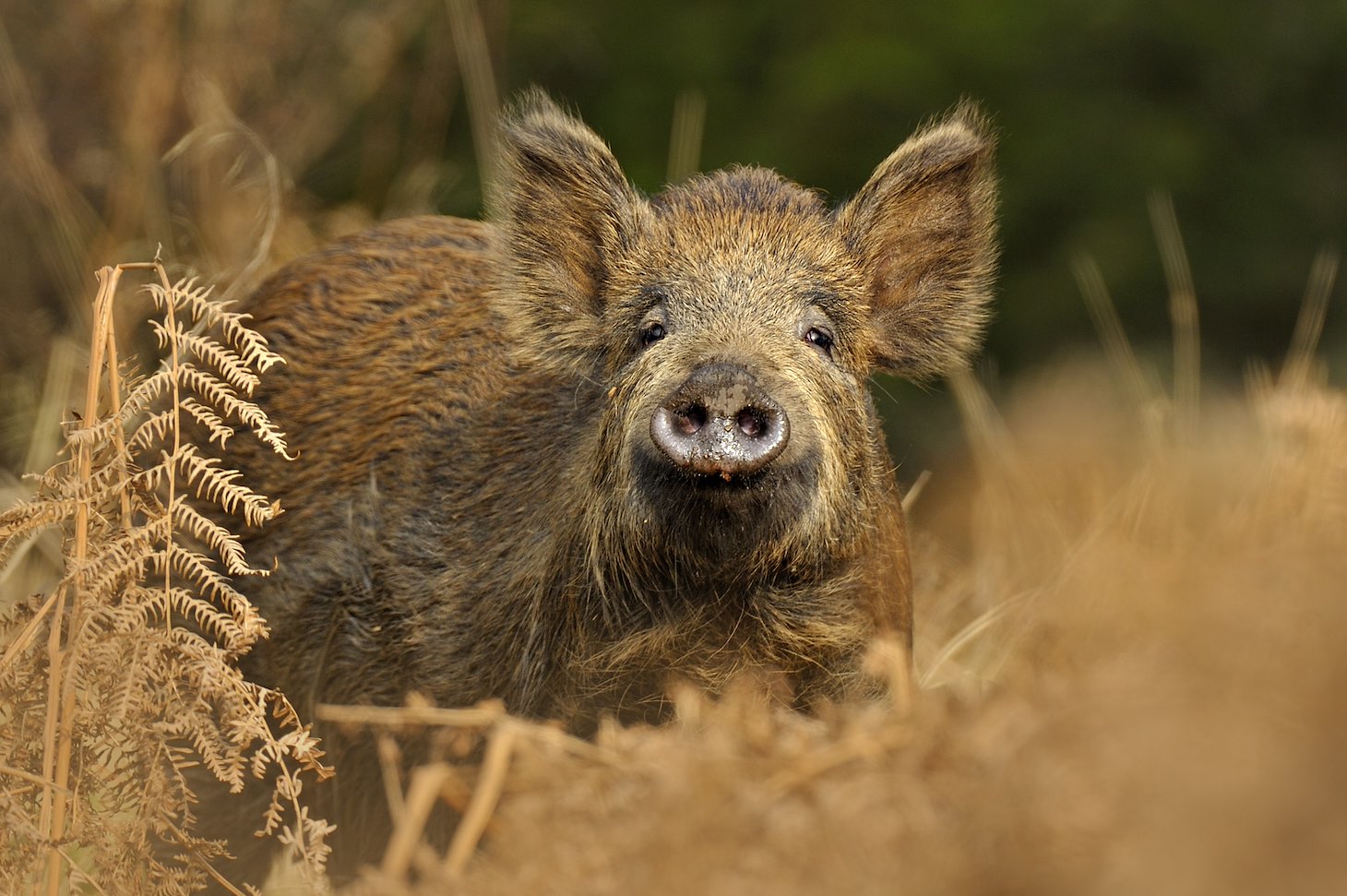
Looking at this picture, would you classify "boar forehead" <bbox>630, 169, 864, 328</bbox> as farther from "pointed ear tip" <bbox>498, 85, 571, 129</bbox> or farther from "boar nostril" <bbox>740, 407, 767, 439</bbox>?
"boar nostril" <bbox>740, 407, 767, 439</bbox>

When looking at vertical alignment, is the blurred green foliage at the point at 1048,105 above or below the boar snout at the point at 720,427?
above

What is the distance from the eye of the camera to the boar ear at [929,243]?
4875mm

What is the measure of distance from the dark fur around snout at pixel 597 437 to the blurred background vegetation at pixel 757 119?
3.54 meters

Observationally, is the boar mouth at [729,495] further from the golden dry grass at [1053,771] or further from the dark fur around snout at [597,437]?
the golden dry grass at [1053,771]

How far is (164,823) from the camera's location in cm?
363

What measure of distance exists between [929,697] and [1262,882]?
3.14 ft

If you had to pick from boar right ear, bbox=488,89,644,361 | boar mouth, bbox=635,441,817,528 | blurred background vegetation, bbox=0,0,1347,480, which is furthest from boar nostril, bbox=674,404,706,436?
blurred background vegetation, bbox=0,0,1347,480

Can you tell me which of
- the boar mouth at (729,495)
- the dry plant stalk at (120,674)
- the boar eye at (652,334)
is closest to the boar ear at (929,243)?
the boar eye at (652,334)

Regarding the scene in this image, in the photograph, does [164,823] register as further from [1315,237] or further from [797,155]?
[1315,237]

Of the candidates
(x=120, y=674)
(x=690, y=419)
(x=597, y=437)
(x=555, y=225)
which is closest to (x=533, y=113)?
(x=555, y=225)

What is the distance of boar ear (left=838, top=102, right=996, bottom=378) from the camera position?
192 inches

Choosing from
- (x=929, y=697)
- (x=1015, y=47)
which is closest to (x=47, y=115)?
(x=1015, y=47)

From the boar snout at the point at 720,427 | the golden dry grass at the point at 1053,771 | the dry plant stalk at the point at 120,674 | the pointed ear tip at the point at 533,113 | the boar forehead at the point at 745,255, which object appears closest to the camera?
the golden dry grass at the point at 1053,771

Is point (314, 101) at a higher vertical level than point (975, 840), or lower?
higher
